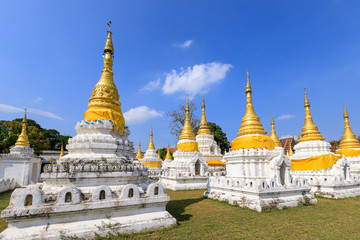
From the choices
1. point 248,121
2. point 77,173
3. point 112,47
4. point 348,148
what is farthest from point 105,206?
point 348,148

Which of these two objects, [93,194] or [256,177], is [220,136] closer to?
[256,177]

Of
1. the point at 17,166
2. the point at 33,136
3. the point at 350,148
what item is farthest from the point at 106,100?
the point at 33,136

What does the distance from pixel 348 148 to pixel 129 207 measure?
81.7ft

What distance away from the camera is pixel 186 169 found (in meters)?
20.5

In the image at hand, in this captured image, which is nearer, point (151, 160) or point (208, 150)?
point (208, 150)

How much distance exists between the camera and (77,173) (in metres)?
6.57

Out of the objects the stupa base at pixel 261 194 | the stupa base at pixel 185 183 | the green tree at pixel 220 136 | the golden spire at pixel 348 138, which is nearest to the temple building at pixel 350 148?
the golden spire at pixel 348 138

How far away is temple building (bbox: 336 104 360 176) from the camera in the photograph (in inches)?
→ 813

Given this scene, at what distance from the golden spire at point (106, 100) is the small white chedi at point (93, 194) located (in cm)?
4

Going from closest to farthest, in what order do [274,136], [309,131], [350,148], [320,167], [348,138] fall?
1. [320,167]
2. [309,131]
3. [350,148]
4. [348,138]
5. [274,136]

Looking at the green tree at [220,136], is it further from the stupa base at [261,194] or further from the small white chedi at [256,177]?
the stupa base at [261,194]

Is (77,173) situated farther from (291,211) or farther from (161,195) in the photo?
(291,211)

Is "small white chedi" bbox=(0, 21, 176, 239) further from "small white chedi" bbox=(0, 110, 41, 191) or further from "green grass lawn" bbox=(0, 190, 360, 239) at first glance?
"small white chedi" bbox=(0, 110, 41, 191)

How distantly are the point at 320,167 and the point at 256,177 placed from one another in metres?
7.57
